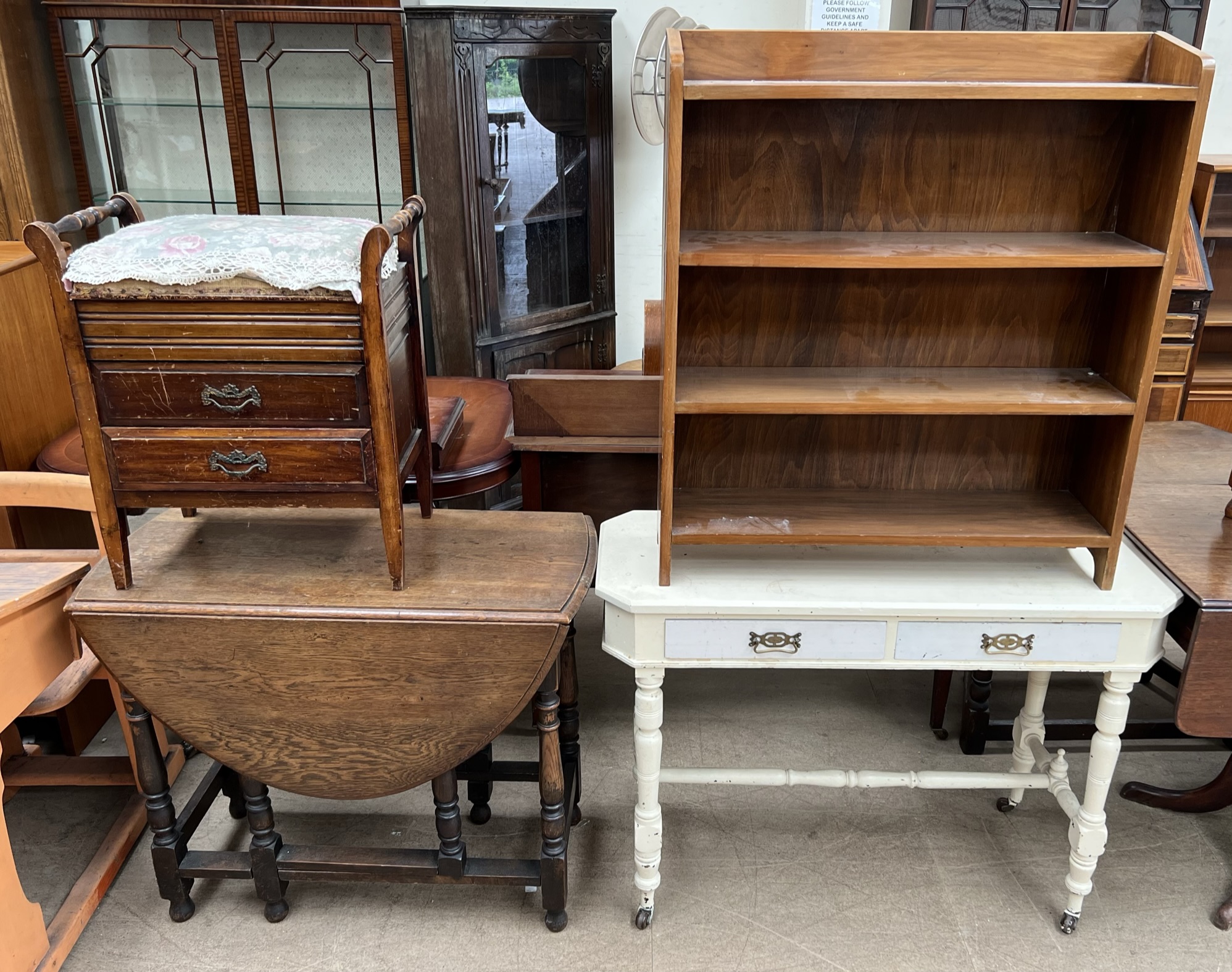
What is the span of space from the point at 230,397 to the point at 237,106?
2.25 m

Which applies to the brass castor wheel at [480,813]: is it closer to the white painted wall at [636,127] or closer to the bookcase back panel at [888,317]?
the bookcase back panel at [888,317]

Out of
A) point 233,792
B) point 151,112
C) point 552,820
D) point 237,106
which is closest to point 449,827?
point 552,820

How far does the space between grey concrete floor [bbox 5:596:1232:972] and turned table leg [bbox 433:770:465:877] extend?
17 cm

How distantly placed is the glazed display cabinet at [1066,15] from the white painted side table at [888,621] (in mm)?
2518

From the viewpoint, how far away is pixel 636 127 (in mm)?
4109

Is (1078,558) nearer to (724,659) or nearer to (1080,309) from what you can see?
(1080,309)

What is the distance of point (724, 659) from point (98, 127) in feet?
10.3

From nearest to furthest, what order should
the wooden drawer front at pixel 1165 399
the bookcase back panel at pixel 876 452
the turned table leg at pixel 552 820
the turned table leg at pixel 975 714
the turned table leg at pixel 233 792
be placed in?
the turned table leg at pixel 552 820, the bookcase back panel at pixel 876 452, the turned table leg at pixel 233 792, the turned table leg at pixel 975 714, the wooden drawer front at pixel 1165 399

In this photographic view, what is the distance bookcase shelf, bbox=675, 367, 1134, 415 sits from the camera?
5.78 ft

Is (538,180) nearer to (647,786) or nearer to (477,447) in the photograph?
(477,447)

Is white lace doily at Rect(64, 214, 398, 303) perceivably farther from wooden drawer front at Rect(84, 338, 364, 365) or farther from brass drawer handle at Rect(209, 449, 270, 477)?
brass drawer handle at Rect(209, 449, 270, 477)

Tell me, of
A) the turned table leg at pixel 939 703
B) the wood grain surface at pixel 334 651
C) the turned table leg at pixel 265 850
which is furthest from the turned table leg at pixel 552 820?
the turned table leg at pixel 939 703

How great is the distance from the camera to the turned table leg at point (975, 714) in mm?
2475

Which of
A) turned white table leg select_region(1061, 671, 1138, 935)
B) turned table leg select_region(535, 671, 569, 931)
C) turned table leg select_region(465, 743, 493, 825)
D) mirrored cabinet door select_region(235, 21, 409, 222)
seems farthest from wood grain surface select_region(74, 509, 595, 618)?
mirrored cabinet door select_region(235, 21, 409, 222)
